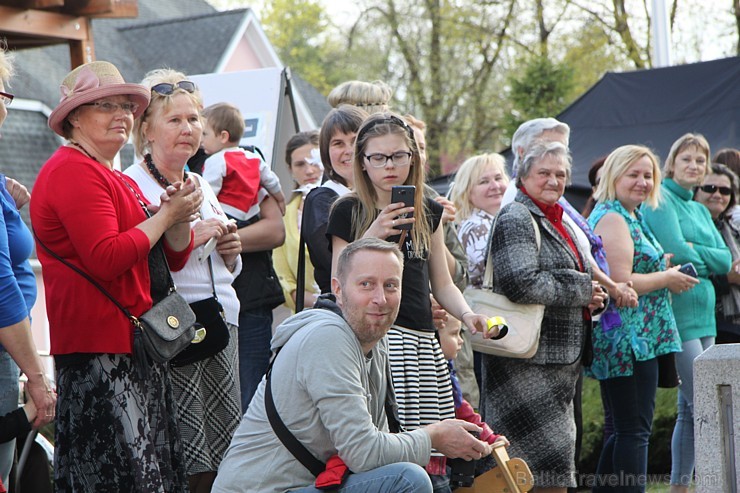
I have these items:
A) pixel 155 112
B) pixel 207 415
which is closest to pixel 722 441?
pixel 207 415

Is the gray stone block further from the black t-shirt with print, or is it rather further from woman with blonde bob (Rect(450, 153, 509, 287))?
woman with blonde bob (Rect(450, 153, 509, 287))

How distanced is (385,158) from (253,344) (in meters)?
1.57

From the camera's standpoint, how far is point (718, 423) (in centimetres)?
391

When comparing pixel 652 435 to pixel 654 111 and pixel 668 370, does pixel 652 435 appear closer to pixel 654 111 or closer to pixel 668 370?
pixel 668 370

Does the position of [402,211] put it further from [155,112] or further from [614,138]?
[614,138]

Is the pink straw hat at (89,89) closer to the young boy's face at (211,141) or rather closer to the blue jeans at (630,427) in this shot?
the young boy's face at (211,141)

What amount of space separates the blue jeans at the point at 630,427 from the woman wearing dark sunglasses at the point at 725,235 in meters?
1.68

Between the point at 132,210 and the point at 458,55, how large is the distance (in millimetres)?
28177

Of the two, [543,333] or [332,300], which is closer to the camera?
[332,300]

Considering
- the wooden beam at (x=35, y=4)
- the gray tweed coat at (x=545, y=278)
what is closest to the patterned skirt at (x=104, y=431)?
the gray tweed coat at (x=545, y=278)

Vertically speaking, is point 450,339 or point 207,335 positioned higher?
point 207,335

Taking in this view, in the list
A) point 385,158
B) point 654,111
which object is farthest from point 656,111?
point 385,158

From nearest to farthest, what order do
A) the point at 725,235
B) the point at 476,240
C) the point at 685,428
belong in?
1. the point at 476,240
2. the point at 685,428
3. the point at 725,235

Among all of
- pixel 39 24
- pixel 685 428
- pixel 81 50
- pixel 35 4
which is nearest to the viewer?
pixel 685 428
